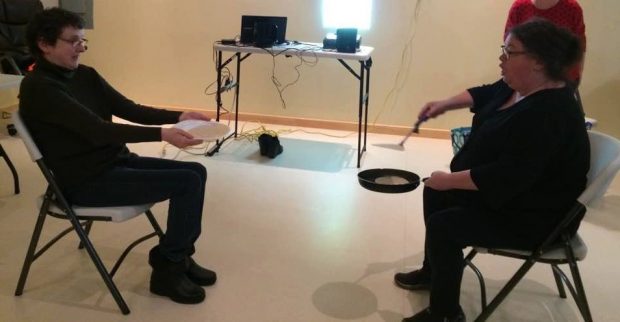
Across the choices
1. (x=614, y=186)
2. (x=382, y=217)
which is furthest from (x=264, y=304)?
(x=614, y=186)

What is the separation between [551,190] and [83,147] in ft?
5.03

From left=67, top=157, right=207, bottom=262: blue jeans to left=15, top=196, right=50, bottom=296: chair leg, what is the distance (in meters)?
0.11

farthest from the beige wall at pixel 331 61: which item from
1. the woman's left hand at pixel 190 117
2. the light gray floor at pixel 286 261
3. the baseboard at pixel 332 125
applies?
the woman's left hand at pixel 190 117

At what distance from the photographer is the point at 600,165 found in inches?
62.4

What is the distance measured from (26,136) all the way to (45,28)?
37 cm

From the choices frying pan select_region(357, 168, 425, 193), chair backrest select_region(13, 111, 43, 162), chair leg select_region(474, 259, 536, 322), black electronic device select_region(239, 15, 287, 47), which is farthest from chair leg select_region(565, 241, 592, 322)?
black electronic device select_region(239, 15, 287, 47)

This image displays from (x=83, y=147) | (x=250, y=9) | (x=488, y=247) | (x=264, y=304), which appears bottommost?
(x=264, y=304)

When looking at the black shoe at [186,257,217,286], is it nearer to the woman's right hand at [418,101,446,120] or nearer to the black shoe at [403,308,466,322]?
the black shoe at [403,308,466,322]

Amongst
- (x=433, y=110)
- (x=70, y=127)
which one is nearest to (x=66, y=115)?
(x=70, y=127)

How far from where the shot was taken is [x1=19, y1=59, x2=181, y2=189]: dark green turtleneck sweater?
1670 millimetres

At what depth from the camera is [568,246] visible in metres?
1.58

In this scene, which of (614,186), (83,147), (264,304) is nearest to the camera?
(83,147)

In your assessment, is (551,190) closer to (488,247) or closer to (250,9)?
(488,247)

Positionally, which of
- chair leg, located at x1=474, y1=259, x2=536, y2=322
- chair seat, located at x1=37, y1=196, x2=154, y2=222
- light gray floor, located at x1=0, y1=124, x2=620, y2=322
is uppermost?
chair seat, located at x1=37, y1=196, x2=154, y2=222
